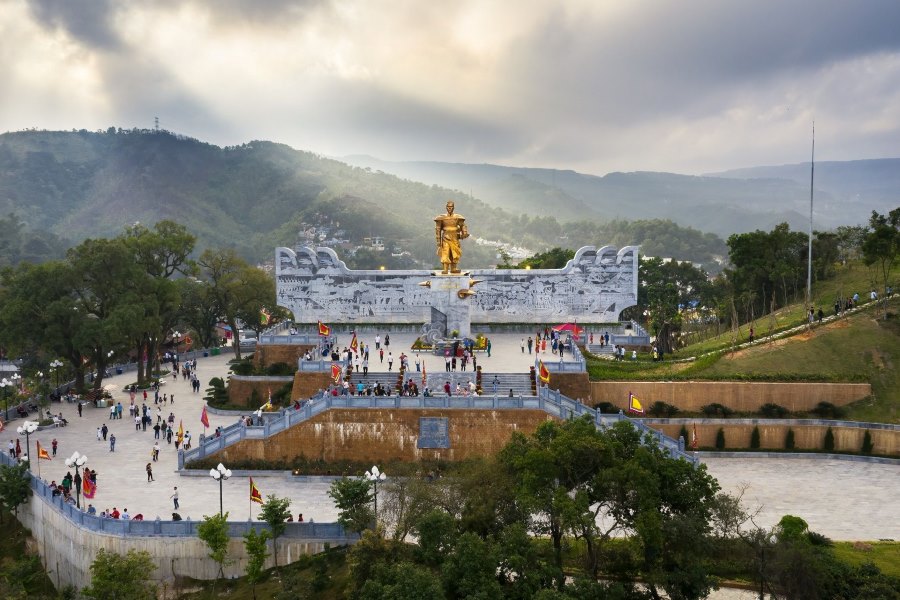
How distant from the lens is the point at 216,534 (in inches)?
742

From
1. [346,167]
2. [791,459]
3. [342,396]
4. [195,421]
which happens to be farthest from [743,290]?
[346,167]

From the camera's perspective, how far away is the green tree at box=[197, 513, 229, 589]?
18797 mm

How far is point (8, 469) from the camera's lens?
76.2 ft

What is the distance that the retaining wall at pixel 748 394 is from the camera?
2755 centimetres

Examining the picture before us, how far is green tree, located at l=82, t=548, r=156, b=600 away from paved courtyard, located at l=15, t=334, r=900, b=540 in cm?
261

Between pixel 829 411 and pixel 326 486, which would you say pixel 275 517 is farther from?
pixel 829 411

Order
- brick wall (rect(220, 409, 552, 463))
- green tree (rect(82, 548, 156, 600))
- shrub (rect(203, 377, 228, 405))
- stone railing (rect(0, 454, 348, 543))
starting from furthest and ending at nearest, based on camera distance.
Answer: shrub (rect(203, 377, 228, 405))
brick wall (rect(220, 409, 552, 463))
stone railing (rect(0, 454, 348, 543))
green tree (rect(82, 548, 156, 600))

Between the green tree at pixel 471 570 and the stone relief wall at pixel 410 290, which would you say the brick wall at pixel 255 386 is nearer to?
the stone relief wall at pixel 410 290

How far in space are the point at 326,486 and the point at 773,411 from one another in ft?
49.8

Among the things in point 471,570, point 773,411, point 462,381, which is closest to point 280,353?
point 462,381

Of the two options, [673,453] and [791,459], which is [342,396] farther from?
[791,459]

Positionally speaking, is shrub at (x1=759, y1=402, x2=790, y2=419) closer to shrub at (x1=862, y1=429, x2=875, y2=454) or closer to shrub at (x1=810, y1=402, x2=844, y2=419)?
shrub at (x1=810, y1=402, x2=844, y2=419)

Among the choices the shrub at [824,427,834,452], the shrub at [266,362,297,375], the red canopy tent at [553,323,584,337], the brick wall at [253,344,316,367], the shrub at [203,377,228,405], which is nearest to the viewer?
the shrub at [824,427,834,452]

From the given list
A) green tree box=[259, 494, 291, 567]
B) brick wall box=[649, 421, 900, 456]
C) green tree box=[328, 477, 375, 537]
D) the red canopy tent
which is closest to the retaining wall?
brick wall box=[649, 421, 900, 456]
